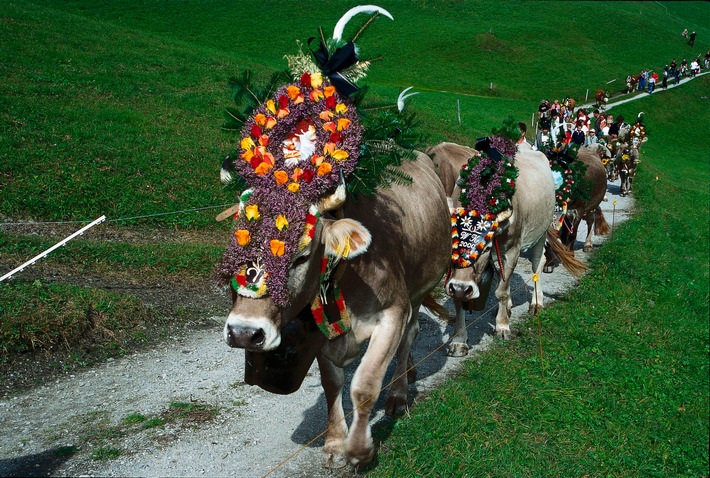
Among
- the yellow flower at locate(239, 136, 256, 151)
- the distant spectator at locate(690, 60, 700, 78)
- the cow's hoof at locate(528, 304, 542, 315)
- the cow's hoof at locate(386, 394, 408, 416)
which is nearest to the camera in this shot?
the yellow flower at locate(239, 136, 256, 151)

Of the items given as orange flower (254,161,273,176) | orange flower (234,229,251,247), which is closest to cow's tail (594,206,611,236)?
orange flower (254,161,273,176)

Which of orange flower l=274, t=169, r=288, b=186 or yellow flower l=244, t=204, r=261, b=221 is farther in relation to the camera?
orange flower l=274, t=169, r=288, b=186

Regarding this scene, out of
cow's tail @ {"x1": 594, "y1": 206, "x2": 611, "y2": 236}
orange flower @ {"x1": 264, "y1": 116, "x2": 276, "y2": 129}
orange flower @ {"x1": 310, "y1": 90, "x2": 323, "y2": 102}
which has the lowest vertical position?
cow's tail @ {"x1": 594, "y1": 206, "x2": 611, "y2": 236}

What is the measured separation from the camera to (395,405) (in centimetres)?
679

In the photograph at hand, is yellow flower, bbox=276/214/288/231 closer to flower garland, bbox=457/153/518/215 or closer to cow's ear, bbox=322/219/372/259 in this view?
cow's ear, bbox=322/219/372/259

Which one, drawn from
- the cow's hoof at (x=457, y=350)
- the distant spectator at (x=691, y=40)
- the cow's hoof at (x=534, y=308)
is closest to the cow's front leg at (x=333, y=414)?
the cow's hoof at (x=457, y=350)

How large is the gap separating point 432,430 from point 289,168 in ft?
9.79

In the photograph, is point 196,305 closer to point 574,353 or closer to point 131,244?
point 131,244

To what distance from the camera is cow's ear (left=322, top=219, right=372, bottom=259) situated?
465 centimetres

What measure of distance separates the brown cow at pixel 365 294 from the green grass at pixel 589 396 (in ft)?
1.83

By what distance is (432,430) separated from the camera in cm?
626

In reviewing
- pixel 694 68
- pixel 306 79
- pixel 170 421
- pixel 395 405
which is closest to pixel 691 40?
pixel 694 68

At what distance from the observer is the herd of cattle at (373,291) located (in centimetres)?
459

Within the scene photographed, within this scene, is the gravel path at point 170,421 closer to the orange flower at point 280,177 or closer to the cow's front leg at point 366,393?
the cow's front leg at point 366,393
